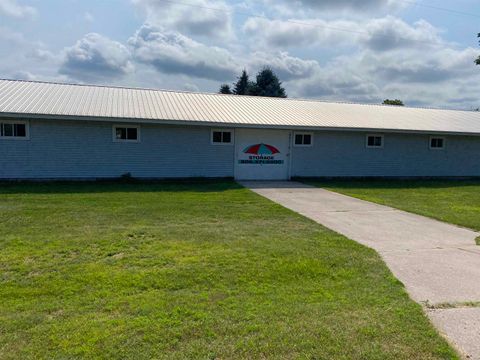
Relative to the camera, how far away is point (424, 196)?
40.6ft

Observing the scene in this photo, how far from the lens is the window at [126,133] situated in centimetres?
1392

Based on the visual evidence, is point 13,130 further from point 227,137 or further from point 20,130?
point 227,137

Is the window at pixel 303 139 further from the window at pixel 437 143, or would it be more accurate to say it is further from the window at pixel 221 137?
the window at pixel 437 143

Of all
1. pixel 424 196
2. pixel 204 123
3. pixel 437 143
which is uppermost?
pixel 204 123

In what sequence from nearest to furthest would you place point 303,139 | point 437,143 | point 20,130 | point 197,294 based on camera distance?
1. point 197,294
2. point 20,130
3. point 303,139
4. point 437,143

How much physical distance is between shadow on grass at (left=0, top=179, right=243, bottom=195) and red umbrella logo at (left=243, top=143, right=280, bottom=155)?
5.94 feet

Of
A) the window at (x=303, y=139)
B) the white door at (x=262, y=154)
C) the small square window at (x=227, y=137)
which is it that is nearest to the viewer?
the small square window at (x=227, y=137)

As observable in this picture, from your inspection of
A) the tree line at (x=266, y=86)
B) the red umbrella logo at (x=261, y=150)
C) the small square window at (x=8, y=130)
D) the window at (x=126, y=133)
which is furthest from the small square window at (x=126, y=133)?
the tree line at (x=266, y=86)

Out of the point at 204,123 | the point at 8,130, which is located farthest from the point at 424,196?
the point at 8,130

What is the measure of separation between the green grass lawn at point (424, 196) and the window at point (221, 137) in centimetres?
386

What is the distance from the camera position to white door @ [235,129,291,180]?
50.7ft

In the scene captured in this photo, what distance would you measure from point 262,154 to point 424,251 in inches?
411

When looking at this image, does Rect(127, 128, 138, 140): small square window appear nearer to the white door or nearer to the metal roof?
the metal roof

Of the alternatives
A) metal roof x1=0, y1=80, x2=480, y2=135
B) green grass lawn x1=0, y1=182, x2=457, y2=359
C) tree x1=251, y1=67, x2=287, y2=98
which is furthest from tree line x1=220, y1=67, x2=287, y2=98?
green grass lawn x1=0, y1=182, x2=457, y2=359
